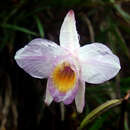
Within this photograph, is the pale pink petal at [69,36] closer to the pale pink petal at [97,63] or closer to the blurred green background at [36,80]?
the pale pink petal at [97,63]

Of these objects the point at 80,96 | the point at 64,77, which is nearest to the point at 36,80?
the point at 64,77

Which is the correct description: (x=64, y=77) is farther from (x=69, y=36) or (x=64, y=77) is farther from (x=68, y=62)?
(x=69, y=36)

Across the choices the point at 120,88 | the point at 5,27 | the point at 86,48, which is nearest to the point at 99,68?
the point at 86,48

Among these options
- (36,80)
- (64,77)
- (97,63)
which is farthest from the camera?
(36,80)

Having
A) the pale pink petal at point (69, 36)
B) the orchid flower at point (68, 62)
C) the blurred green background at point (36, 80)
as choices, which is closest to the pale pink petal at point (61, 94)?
the orchid flower at point (68, 62)

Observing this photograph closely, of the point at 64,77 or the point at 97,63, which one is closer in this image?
the point at 97,63

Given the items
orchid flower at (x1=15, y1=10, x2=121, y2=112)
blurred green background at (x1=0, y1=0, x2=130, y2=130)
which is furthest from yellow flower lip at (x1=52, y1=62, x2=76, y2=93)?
blurred green background at (x1=0, y1=0, x2=130, y2=130)

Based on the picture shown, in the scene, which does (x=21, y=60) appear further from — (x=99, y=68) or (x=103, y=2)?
(x=103, y=2)

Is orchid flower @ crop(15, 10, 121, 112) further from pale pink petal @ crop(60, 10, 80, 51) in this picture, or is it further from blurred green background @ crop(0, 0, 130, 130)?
blurred green background @ crop(0, 0, 130, 130)
